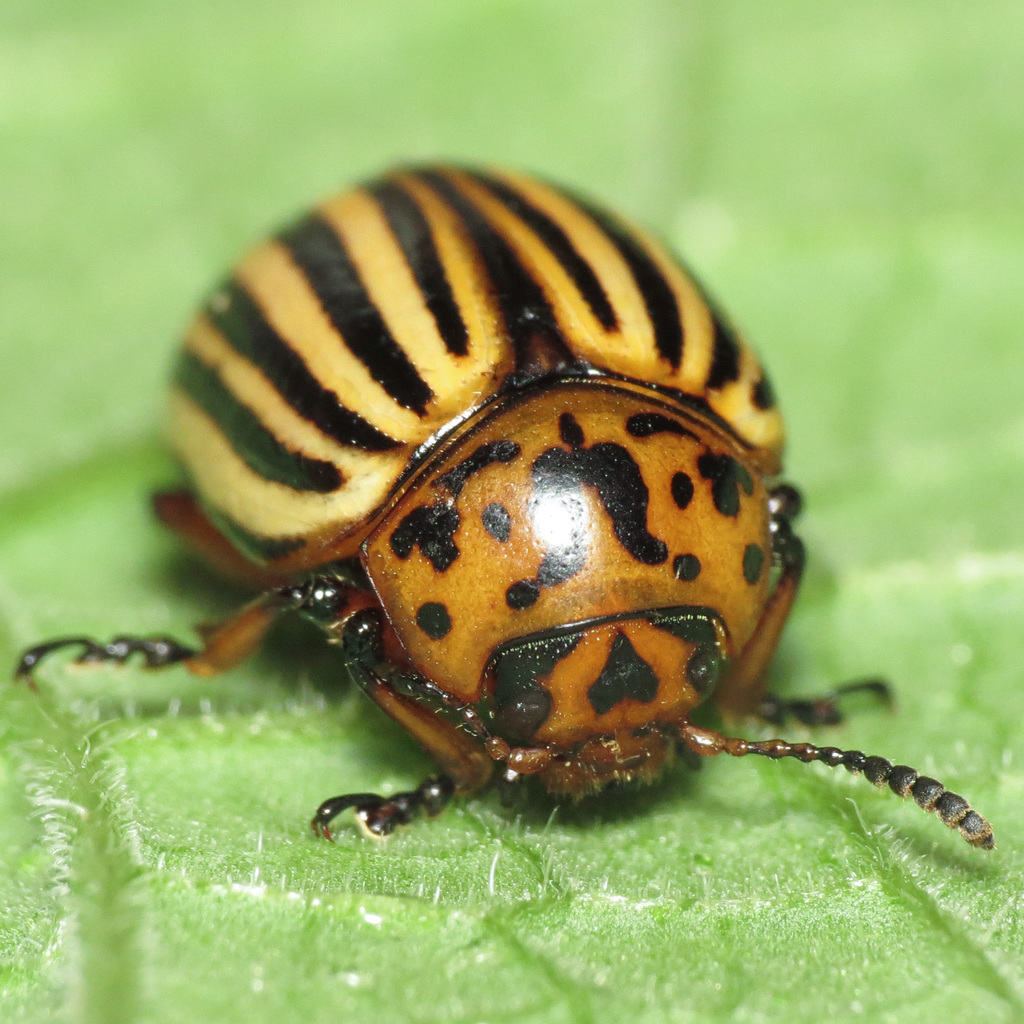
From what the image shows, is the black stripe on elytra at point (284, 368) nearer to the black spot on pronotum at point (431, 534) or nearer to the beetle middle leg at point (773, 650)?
the black spot on pronotum at point (431, 534)

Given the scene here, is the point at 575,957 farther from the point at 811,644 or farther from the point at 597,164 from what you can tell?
the point at 597,164

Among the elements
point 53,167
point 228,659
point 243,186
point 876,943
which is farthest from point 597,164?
point 876,943

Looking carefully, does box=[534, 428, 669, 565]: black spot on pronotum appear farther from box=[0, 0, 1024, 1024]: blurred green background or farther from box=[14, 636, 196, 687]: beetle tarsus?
box=[14, 636, 196, 687]: beetle tarsus

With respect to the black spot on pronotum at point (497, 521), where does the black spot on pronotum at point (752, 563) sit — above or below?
below

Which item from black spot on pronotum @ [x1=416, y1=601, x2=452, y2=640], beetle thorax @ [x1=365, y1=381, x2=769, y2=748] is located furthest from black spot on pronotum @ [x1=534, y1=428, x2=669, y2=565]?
black spot on pronotum @ [x1=416, y1=601, x2=452, y2=640]

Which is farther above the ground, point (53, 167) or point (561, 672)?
point (53, 167)

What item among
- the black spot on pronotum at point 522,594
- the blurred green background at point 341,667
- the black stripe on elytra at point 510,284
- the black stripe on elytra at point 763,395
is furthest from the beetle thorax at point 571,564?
the blurred green background at point 341,667

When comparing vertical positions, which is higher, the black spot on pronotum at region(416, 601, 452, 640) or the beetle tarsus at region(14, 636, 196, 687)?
the black spot on pronotum at region(416, 601, 452, 640)
